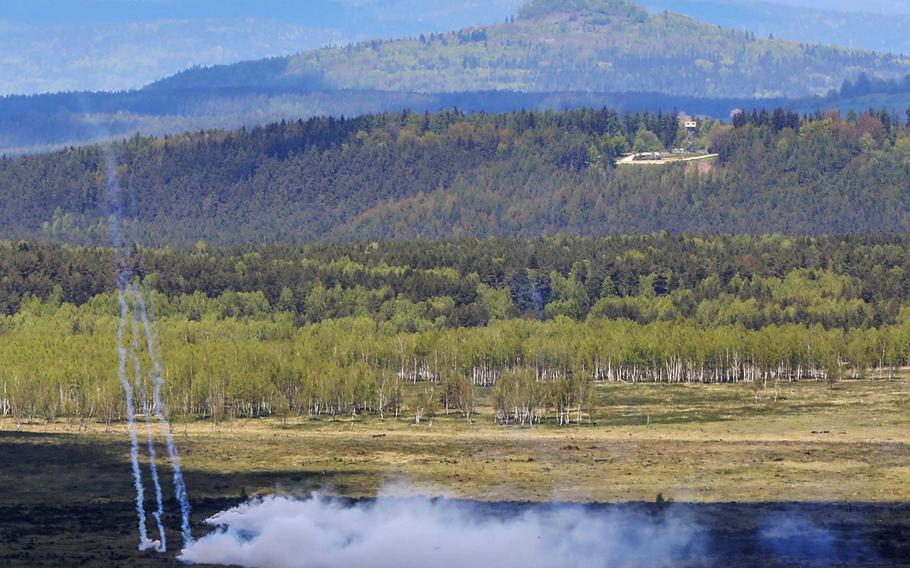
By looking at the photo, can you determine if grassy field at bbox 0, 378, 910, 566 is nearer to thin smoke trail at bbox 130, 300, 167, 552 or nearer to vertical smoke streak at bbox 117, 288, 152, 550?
vertical smoke streak at bbox 117, 288, 152, 550

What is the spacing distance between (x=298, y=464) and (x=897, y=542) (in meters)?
48.2

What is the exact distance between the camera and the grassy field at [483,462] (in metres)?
127

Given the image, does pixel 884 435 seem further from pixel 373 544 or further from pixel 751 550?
pixel 373 544

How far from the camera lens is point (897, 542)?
114 meters

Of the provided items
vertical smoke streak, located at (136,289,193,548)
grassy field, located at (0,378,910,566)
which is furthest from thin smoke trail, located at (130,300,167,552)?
grassy field, located at (0,378,910,566)

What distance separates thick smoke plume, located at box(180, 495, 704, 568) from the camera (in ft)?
353

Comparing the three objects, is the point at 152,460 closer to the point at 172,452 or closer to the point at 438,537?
the point at 172,452

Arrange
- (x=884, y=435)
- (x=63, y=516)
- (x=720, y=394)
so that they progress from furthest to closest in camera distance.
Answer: (x=720, y=394) < (x=884, y=435) < (x=63, y=516)

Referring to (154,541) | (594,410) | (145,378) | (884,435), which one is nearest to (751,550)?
(154,541)

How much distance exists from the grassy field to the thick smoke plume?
17.5ft

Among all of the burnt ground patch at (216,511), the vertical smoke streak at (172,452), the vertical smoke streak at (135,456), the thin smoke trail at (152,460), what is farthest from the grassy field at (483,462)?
the thin smoke trail at (152,460)

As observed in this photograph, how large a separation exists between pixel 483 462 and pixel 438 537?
1400 inches

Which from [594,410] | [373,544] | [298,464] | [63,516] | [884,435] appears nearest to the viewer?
[373,544]

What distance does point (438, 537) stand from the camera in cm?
11206
